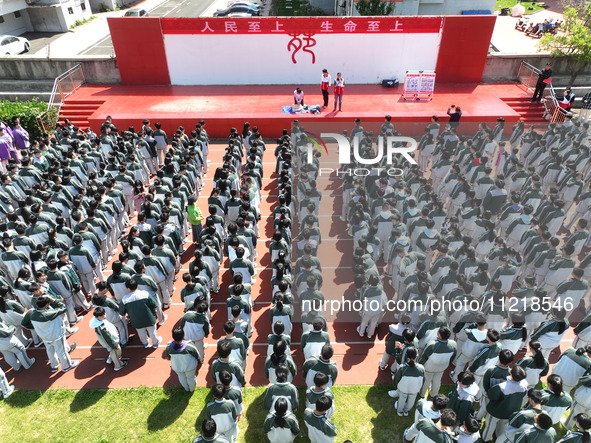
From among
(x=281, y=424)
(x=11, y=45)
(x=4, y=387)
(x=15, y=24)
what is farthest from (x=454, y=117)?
(x=15, y=24)

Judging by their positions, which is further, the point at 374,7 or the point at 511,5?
the point at 511,5

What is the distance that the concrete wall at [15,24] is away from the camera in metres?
31.0

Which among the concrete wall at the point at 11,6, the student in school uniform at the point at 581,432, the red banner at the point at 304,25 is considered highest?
the red banner at the point at 304,25

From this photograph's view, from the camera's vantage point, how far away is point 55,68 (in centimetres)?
2028

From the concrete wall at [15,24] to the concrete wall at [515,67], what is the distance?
1265 inches

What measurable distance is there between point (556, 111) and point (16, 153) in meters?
20.5

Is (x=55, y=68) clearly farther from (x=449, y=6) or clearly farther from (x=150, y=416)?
(x=449, y=6)

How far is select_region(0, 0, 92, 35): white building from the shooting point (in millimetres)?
30922

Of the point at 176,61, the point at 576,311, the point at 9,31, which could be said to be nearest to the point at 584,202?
the point at 576,311

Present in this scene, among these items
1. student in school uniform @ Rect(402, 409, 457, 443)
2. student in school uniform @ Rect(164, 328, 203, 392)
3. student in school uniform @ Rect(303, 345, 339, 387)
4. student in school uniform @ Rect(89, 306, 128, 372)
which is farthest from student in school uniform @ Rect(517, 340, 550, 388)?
student in school uniform @ Rect(89, 306, 128, 372)

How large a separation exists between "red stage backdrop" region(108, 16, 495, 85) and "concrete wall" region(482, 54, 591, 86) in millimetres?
706

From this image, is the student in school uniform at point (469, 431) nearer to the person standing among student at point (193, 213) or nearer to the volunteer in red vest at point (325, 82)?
the person standing among student at point (193, 213)

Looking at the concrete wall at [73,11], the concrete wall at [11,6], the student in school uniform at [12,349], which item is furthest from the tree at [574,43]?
the concrete wall at [11,6]

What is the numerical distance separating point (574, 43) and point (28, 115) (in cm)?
2254
